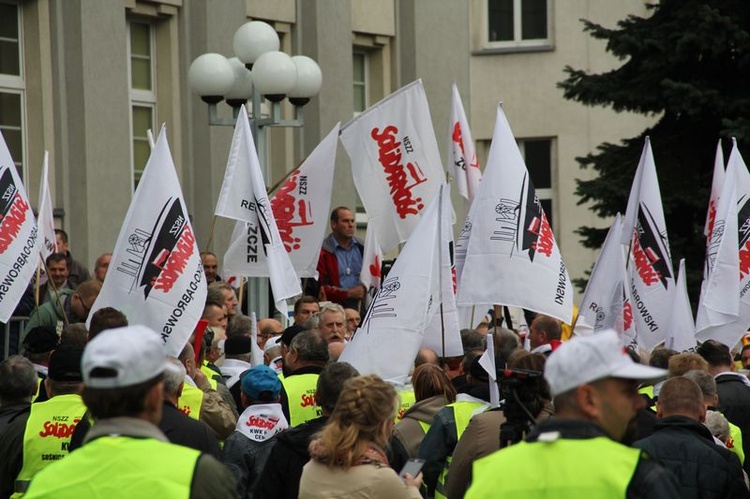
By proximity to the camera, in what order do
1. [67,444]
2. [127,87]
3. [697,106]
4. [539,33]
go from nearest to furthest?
[67,444] → [127,87] → [697,106] → [539,33]

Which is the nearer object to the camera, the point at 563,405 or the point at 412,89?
the point at 563,405

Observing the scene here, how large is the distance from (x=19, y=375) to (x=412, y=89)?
718 centimetres

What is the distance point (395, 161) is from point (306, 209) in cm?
98

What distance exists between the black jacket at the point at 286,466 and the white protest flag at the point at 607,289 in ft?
19.8

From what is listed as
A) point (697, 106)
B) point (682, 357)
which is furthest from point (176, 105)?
point (682, 357)

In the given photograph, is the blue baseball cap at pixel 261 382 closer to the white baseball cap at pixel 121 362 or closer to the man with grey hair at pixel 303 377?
the man with grey hair at pixel 303 377

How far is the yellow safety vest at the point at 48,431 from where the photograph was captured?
742 cm

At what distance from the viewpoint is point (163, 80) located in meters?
21.0

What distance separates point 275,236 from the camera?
11.7 m

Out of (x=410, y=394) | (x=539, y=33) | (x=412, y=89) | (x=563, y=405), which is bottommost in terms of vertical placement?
(x=410, y=394)

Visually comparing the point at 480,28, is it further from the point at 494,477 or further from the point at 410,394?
the point at 494,477

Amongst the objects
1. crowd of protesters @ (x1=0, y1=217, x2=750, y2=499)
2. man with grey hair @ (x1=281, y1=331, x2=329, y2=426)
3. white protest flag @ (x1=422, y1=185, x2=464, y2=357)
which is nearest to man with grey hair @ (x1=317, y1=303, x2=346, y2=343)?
crowd of protesters @ (x1=0, y1=217, x2=750, y2=499)

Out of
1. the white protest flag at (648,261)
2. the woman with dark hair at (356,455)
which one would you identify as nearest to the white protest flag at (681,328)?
the white protest flag at (648,261)

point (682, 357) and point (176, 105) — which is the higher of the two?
point (176, 105)
